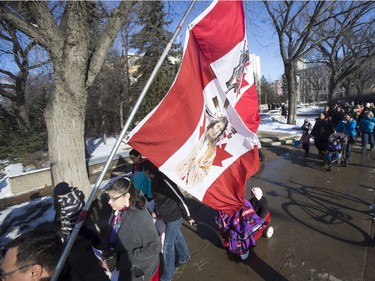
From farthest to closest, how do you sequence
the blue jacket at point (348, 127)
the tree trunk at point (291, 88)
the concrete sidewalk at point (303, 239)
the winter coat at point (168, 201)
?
the tree trunk at point (291, 88) < the blue jacket at point (348, 127) < the concrete sidewalk at point (303, 239) < the winter coat at point (168, 201)

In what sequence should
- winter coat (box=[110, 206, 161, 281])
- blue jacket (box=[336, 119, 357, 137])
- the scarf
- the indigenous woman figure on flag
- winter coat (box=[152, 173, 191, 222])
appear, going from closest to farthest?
winter coat (box=[110, 206, 161, 281]) < the scarf < the indigenous woman figure on flag < winter coat (box=[152, 173, 191, 222]) < blue jacket (box=[336, 119, 357, 137])

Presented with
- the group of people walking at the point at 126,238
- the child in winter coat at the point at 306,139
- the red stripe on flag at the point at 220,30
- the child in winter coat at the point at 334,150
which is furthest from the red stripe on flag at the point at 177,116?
the child in winter coat at the point at 306,139

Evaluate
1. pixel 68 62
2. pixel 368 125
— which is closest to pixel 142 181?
pixel 68 62

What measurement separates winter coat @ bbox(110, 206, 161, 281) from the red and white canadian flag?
492mm

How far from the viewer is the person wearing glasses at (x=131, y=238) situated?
2164 mm

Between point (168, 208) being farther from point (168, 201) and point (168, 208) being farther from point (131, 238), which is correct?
point (131, 238)

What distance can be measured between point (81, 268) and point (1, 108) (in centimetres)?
1527

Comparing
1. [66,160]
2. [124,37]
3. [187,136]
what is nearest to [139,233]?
[187,136]

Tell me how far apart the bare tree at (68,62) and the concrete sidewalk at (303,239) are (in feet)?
8.37

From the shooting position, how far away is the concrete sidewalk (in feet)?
11.0

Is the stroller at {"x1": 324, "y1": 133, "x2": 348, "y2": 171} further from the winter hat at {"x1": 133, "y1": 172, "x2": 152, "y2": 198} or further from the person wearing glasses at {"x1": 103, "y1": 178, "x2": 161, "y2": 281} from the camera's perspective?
the person wearing glasses at {"x1": 103, "y1": 178, "x2": 161, "y2": 281}

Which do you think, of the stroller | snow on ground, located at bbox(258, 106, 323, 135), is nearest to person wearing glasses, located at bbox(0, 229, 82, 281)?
the stroller

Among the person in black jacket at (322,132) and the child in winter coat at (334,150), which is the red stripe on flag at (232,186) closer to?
the child in winter coat at (334,150)

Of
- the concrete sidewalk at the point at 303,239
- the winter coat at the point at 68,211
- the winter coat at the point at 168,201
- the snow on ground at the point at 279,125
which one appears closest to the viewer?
the winter coat at the point at 168,201
